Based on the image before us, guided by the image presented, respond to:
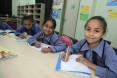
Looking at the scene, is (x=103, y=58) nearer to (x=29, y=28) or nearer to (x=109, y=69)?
(x=109, y=69)

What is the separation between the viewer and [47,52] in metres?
1.28

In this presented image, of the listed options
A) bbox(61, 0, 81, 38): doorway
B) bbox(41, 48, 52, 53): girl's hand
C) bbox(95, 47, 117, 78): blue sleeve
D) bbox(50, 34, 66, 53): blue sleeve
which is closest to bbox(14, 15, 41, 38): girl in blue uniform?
bbox(50, 34, 66, 53): blue sleeve

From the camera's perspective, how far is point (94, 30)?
1046 millimetres

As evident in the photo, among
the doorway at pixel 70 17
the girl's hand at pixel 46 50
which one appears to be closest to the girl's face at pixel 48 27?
the girl's hand at pixel 46 50

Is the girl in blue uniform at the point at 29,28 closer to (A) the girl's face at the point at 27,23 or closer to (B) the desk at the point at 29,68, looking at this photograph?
(A) the girl's face at the point at 27,23

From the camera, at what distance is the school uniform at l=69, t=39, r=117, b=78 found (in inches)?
33.5

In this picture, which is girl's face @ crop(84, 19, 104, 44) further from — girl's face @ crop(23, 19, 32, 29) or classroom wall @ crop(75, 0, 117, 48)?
classroom wall @ crop(75, 0, 117, 48)

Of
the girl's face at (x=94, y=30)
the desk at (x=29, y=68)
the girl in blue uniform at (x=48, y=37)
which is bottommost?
the desk at (x=29, y=68)

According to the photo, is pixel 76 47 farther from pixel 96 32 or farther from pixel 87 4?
pixel 87 4

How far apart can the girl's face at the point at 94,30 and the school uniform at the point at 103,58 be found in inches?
2.1

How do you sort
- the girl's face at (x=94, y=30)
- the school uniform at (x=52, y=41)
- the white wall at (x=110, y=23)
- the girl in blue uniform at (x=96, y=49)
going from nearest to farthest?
the girl in blue uniform at (x=96, y=49)
the girl's face at (x=94, y=30)
the school uniform at (x=52, y=41)
the white wall at (x=110, y=23)

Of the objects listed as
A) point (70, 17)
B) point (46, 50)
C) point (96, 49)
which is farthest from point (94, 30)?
point (70, 17)

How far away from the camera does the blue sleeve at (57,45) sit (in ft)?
4.38

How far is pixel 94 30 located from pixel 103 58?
217 millimetres
